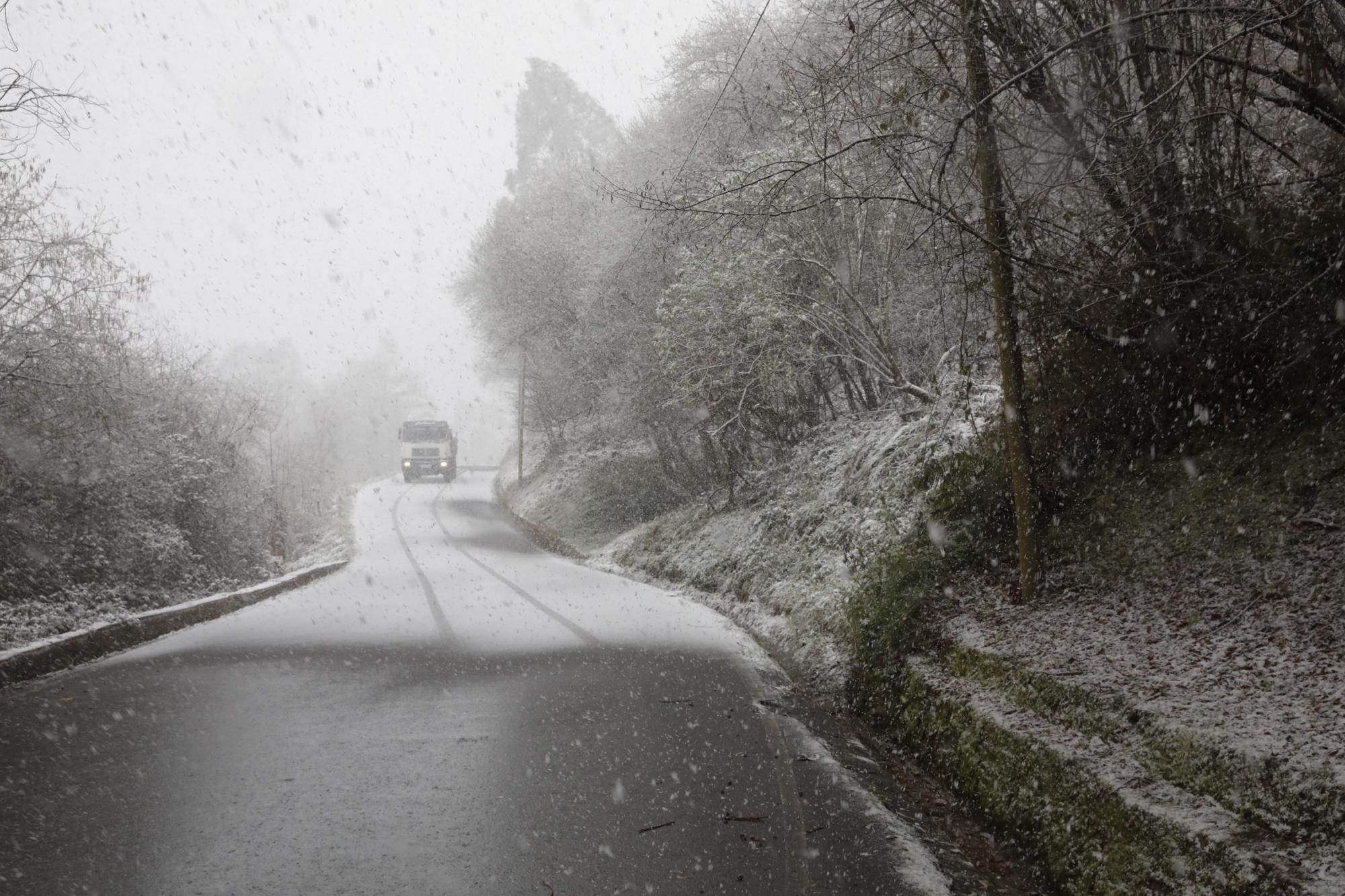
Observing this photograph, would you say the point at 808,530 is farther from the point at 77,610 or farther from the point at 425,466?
the point at 425,466

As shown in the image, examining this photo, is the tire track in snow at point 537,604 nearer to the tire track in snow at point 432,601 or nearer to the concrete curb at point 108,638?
the tire track in snow at point 432,601

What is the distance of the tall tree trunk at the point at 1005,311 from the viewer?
22.9 ft

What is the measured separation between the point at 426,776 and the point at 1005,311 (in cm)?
565

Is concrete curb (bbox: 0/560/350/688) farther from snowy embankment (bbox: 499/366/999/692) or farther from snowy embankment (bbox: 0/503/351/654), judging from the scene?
snowy embankment (bbox: 499/366/999/692)

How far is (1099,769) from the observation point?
4.69 m

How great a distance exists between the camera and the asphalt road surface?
4312mm

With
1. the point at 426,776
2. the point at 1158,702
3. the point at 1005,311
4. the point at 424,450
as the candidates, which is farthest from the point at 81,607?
the point at 424,450

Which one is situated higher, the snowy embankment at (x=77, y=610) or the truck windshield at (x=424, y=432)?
the truck windshield at (x=424, y=432)

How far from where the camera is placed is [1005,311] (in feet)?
23.9

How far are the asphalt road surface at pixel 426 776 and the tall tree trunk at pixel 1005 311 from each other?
2.50 m

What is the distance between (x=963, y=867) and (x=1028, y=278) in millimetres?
5008

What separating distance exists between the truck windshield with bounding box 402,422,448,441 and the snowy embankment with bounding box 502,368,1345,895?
42.2 metres

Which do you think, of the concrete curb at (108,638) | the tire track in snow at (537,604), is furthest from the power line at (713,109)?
the concrete curb at (108,638)

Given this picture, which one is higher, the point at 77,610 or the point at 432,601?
the point at 77,610
